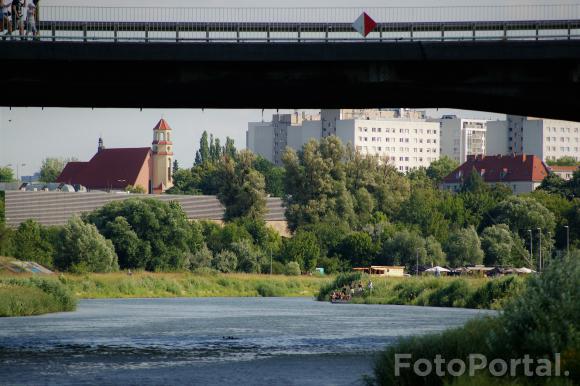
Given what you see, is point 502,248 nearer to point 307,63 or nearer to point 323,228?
point 323,228

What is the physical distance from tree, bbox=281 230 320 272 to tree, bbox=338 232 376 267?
387cm

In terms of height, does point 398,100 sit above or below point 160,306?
above

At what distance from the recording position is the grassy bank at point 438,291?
298 ft

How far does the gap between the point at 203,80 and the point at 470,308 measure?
5023cm

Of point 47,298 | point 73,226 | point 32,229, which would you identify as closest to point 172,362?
point 47,298

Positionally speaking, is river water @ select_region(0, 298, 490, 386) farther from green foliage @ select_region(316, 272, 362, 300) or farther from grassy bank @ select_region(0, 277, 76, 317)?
green foliage @ select_region(316, 272, 362, 300)

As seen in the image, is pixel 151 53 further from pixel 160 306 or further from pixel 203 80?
pixel 160 306

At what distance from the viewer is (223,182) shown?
566 ft

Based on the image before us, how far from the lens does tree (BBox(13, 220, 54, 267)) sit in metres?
131

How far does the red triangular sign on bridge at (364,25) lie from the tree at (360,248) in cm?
10686

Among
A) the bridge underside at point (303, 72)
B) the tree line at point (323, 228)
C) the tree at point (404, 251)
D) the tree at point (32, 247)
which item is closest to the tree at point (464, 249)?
the tree line at point (323, 228)

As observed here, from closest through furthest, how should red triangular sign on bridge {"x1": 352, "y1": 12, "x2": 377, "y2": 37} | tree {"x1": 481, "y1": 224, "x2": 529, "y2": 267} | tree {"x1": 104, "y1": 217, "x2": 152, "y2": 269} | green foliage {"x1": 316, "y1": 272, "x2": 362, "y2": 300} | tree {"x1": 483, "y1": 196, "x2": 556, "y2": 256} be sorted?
red triangular sign on bridge {"x1": 352, "y1": 12, "x2": 377, "y2": 37} → green foliage {"x1": 316, "y1": 272, "x2": 362, "y2": 300} → tree {"x1": 104, "y1": 217, "x2": 152, "y2": 269} → tree {"x1": 481, "y1": 224, "x2": 529, "y2": 267} → tree {"x1": 483, "y1": 196, "x2": 556, "y2": 256}

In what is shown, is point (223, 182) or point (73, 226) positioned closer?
point (73, 226)
